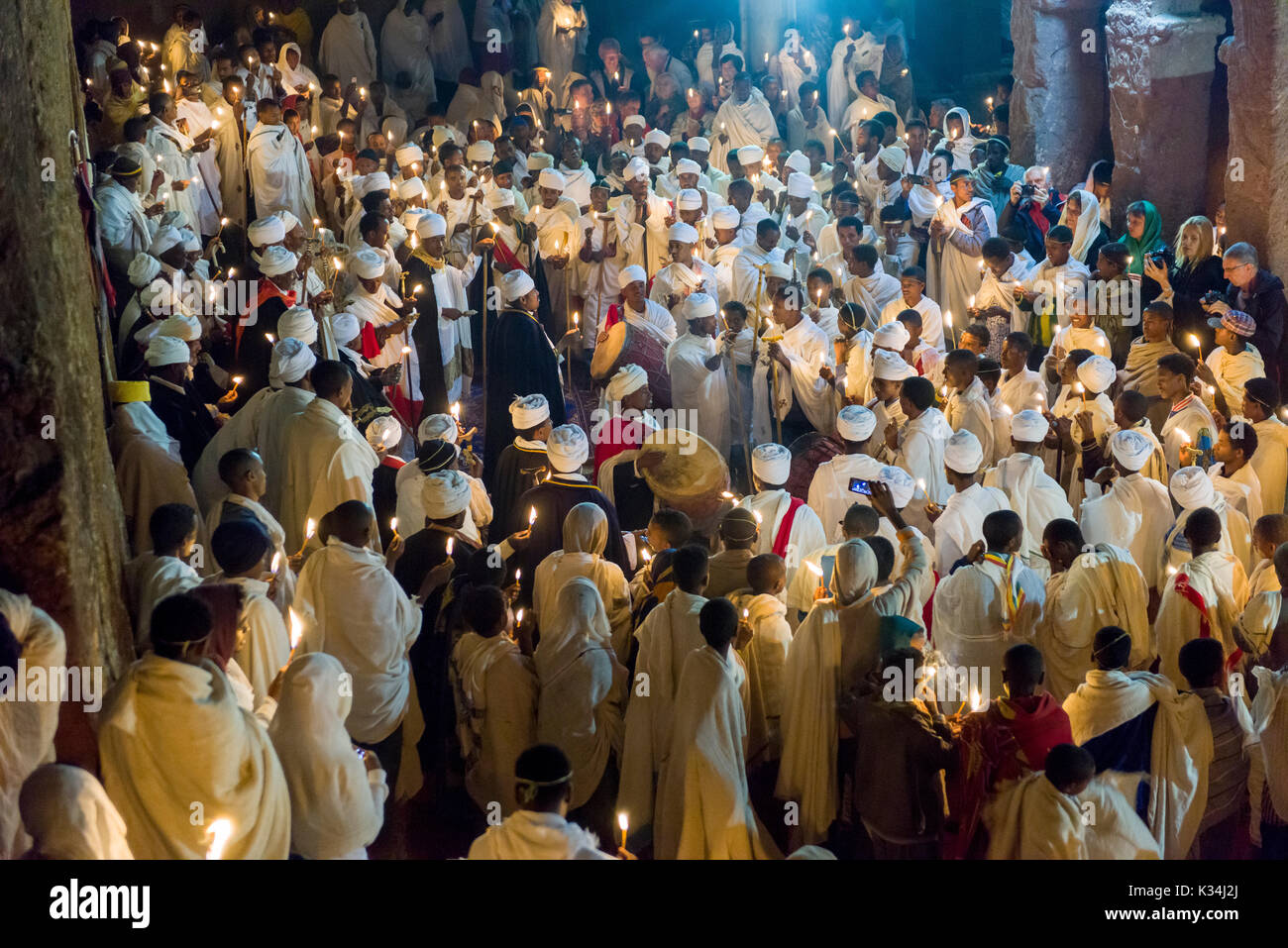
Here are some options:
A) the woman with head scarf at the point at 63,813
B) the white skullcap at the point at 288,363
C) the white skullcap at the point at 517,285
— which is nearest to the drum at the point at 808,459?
the white skullcap at the point at 517,285

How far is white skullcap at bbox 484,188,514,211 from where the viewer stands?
39.7 feet

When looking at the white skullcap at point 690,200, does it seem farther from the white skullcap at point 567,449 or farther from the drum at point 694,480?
the white skullcap at point 567,449

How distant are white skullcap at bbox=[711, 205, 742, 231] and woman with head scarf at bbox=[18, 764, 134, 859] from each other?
8.51 metres

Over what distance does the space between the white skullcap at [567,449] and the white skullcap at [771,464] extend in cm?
92

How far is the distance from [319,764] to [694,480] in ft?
11.4

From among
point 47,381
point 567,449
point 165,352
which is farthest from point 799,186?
point 47,381

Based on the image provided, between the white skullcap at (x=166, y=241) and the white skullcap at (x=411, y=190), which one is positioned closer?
the white skullcap at (x=166, y=241)

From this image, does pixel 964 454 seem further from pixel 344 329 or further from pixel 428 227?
pixel 428 227

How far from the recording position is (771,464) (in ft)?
22.4

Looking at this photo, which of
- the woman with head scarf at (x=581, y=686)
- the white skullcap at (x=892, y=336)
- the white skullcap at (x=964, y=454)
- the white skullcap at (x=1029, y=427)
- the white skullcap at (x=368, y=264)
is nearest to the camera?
the woman with head scarf at (x=581, y=686)

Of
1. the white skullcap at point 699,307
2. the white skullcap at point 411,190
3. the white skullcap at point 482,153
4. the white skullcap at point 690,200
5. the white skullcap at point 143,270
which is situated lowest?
the white skullcap at point 699,307

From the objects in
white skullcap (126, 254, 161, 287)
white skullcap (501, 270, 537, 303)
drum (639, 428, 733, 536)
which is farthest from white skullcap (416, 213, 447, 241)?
drum (639, 428, 733, 536)

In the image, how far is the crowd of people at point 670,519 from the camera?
443cm

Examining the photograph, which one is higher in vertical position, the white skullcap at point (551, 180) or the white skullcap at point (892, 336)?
the white skullcap at point (551, 180)
